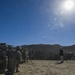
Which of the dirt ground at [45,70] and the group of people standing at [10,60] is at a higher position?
the group of people standing at [10,60]

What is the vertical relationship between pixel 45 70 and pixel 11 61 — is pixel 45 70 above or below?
below

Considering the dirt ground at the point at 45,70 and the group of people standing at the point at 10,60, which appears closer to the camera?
the group of people standing at the point at 10,60

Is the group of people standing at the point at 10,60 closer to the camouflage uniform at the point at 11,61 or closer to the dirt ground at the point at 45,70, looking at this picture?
the camouflage uniform at the point at 11,61

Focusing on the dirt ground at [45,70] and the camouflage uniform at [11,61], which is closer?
the camouflage uniform at [11,61]

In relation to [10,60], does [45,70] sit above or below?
below

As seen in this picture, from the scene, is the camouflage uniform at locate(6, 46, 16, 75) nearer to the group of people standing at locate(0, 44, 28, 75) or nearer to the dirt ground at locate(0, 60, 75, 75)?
the group of people standing at locate(0, 44, 28, 75)

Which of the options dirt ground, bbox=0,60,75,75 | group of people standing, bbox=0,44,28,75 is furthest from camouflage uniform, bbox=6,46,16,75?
dirt ground, bbox=0,60,75,75

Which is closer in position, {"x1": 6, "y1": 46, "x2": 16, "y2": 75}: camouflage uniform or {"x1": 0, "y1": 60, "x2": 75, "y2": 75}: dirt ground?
{"x1": 6, "y1": 46, "x2": 16, "y2": 75}: camouflage uniform

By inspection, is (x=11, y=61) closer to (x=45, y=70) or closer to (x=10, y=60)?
(x=10, y=60)

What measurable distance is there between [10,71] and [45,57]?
1305 inches

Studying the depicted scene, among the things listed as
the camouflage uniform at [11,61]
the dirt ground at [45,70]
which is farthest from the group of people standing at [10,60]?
the dirt ground at [45,70]

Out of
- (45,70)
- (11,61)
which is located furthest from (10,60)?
(45,70)

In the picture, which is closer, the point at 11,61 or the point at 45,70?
the point at 11,61

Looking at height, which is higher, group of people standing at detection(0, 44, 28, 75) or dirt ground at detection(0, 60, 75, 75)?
group of people standing at detection(0, 44, 28, 75)
